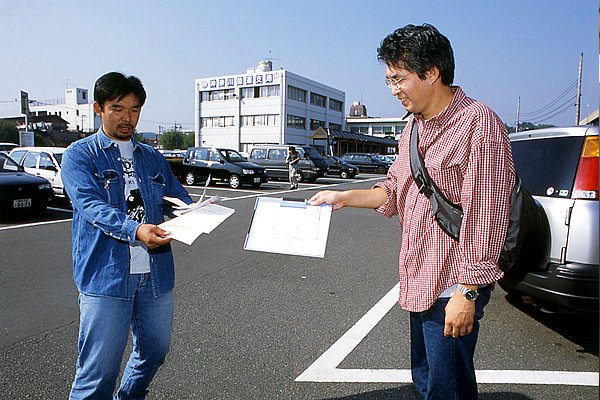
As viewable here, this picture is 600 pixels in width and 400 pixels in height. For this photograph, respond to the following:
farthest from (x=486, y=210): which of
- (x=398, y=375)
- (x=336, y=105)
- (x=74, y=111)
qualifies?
(x=74, y=111)

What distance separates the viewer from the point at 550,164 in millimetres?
3611

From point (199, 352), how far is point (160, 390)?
555 millimetres

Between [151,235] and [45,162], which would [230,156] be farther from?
[151,235]

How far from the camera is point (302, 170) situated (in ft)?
77.1

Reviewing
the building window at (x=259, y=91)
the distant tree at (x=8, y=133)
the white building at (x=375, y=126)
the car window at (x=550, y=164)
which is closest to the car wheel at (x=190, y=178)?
the car window at (x=550, y=164)

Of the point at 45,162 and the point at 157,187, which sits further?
the point at 45,162

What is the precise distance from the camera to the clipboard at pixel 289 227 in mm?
2154

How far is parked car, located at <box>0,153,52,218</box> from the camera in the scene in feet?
31.0

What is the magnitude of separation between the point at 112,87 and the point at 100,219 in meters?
0.68

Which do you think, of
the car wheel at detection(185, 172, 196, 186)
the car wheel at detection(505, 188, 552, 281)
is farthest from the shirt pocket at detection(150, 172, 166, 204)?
the car wheel at detection(185, 172, 196, 186)

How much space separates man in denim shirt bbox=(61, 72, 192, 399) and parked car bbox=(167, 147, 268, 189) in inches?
642

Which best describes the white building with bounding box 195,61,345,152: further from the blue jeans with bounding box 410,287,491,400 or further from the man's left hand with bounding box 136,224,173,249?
the blue jeans with bounding box 410,287,491,400

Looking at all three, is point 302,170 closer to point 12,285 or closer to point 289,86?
point 12,285

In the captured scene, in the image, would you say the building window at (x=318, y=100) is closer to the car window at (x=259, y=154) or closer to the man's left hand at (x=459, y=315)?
the car window at (x=259, y=154)
